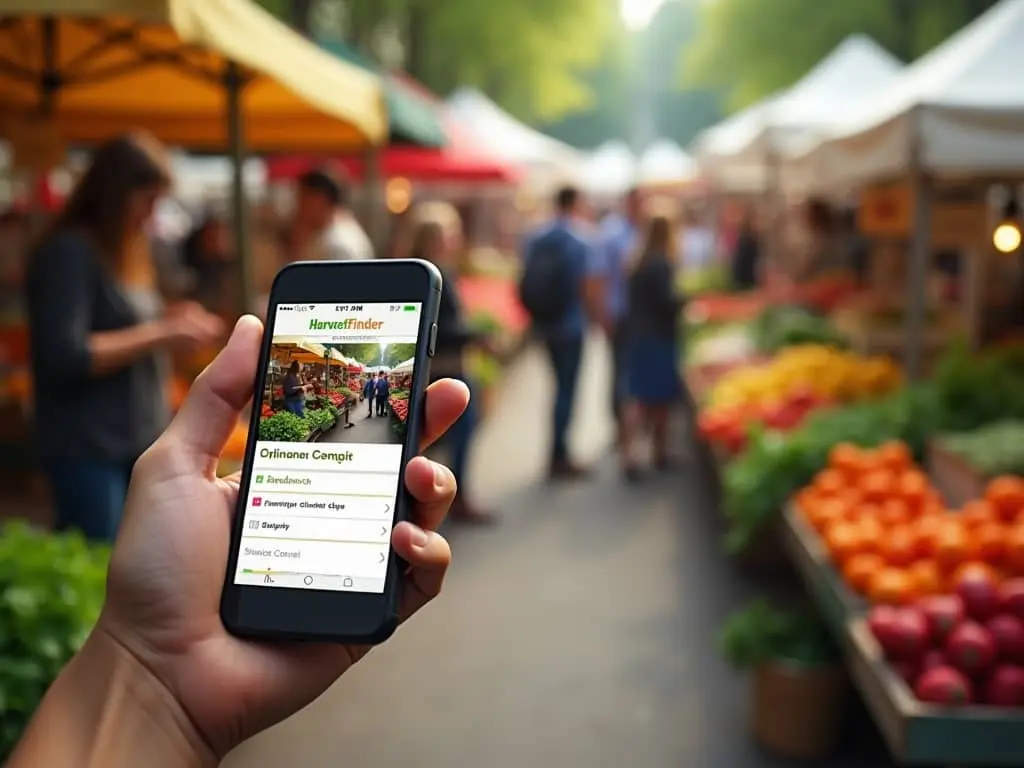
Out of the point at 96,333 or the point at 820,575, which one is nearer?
the point at 96,333

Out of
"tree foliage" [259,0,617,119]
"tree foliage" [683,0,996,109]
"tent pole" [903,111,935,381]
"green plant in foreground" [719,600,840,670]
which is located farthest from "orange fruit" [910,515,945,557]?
"tree foliage" [683,0,996,109]

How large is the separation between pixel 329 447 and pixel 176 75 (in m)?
6.00

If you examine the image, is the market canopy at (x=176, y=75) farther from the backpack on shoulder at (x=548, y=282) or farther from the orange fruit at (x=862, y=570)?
the orange fruit at (x=862, y=570)

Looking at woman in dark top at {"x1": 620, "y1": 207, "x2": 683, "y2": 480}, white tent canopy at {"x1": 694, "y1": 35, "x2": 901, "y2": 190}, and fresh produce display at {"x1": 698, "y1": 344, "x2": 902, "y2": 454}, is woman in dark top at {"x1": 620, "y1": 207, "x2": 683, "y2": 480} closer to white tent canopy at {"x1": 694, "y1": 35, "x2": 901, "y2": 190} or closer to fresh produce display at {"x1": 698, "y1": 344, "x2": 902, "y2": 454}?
fresh produce display at {"x1": 698, "y1": 344, "x2": 902, "y2": 454}

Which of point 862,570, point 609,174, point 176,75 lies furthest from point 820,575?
point 609,174

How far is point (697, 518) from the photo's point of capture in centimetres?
836

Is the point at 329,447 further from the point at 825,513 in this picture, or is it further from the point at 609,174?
the point at 609,174

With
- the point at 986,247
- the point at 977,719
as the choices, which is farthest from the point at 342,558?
the point at 986,247

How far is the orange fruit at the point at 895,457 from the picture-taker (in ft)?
17.5

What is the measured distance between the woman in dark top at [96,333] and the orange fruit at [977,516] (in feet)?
9.42

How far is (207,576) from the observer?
1669 millimetres

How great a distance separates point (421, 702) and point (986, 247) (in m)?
4.23

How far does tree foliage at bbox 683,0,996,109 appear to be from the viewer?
21109mm

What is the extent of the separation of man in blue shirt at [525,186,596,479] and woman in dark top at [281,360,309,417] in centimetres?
754
